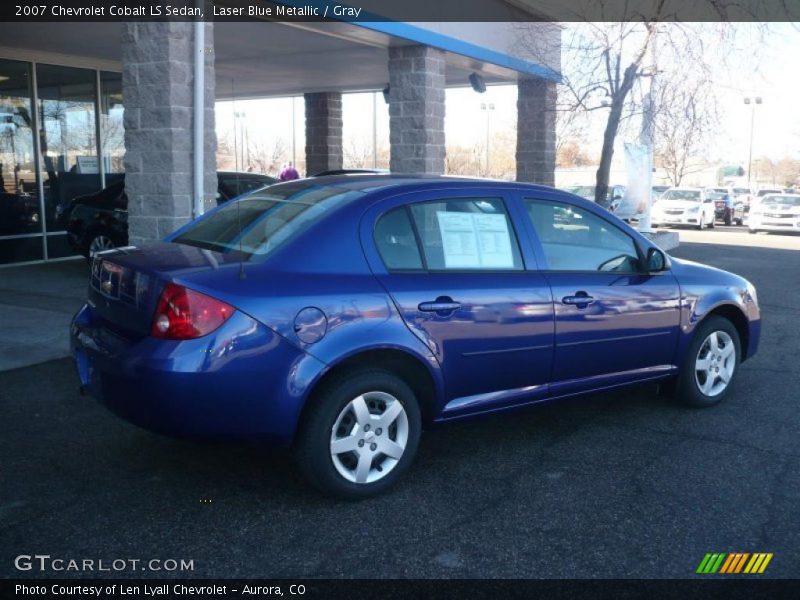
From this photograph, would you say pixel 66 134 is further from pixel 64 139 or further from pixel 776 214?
pixel 776 214

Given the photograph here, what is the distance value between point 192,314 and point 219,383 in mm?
340

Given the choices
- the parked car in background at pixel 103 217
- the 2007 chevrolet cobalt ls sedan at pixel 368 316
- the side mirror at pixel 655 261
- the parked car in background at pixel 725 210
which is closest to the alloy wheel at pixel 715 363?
the 2007 chevrolet cobalt ls sedan at pixel 368 316

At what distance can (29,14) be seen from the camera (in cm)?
957

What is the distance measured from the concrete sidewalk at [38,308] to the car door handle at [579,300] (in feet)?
14.5

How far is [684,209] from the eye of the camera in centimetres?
3017

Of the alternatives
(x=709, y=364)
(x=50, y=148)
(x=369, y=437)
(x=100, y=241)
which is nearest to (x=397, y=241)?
(x=369, y=437)

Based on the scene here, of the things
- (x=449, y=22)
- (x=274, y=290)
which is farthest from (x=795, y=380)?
(x=449, y=22)

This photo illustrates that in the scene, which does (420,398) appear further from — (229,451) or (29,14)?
(29,14)

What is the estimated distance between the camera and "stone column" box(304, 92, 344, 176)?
794 inches

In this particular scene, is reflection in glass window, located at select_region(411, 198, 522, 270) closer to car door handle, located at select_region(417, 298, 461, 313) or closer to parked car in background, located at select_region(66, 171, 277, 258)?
car door handle, located at select_region(417, 298, 461, 313)

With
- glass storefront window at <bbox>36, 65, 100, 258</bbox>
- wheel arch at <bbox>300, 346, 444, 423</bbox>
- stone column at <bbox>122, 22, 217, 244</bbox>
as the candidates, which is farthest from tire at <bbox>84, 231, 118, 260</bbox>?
wheel arch at <bbox>300, 346, 444, 423</bbox>

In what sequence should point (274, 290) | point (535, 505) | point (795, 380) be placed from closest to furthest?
1. point (274, 290)
2. point (535, 505)
3. point (795, 380)

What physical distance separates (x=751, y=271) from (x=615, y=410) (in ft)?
34.7

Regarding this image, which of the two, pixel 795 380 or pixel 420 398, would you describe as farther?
pixel 795 380
